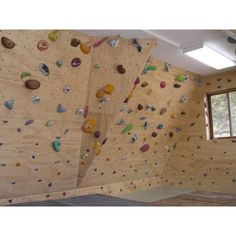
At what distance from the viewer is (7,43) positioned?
1.99 m

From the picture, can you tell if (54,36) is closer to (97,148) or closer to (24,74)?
(24,74)

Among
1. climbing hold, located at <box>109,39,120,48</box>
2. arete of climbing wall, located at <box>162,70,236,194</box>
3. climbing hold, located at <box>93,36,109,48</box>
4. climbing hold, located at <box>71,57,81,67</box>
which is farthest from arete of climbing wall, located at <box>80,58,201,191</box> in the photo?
climbing hold, located at <box>71,57,81,67</box>

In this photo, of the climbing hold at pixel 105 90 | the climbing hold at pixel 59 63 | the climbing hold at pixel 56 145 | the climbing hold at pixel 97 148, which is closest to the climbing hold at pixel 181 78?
the climbing hold at pixel 105 90

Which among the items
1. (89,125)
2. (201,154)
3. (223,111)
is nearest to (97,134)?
(89,125)

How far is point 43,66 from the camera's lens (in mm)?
2244

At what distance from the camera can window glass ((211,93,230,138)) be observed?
288cm

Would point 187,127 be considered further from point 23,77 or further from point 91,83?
point 23,77

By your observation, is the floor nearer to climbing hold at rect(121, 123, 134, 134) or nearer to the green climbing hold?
the green climbing hold

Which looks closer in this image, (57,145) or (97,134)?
(57,145)

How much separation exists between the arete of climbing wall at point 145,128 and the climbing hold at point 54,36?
1.02 metres

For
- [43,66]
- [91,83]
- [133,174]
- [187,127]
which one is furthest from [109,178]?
[43,66]

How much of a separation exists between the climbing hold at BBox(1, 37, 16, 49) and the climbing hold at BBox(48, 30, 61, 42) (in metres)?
0.30

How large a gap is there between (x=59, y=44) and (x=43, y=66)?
Answer: 23 cm

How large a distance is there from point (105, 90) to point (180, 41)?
0.85m
